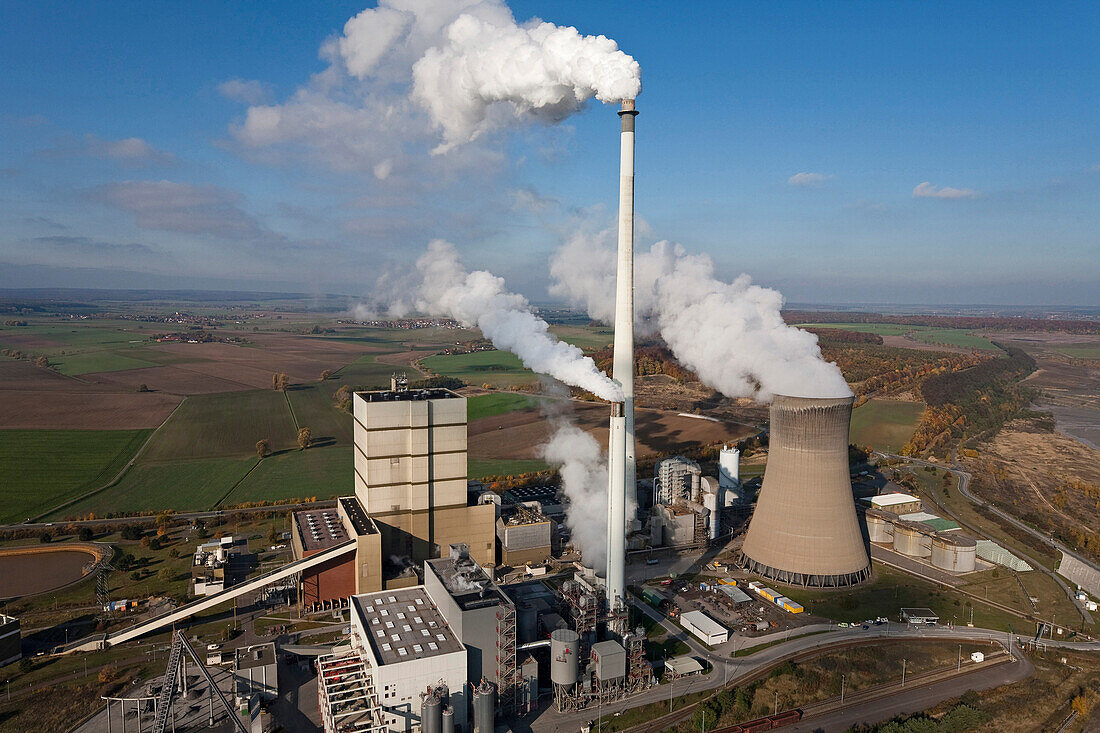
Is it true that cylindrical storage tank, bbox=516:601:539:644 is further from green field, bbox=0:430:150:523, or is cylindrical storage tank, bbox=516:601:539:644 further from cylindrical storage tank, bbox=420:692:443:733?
green field, bbox=0:430:150:523

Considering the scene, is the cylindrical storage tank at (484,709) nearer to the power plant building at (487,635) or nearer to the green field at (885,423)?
the power plant building at (487,635)

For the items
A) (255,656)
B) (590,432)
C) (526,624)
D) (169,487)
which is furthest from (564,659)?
(590,432)

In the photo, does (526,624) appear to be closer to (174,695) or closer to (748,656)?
(748,656)

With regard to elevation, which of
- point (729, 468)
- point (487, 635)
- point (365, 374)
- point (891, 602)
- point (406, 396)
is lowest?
point (891, 602)

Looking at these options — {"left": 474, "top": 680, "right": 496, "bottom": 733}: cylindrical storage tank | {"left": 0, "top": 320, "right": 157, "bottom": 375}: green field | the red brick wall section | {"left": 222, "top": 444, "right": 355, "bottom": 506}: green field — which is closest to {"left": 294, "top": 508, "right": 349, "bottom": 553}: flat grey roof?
the red brick wall section

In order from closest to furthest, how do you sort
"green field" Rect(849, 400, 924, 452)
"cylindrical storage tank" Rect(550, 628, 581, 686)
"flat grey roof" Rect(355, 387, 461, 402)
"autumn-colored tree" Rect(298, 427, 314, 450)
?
"cylindrical storage tank" Rect(550, 628, 581, 686), "flat grey roof" Rect(355, 387, 461, 402), "autumn-colored tree" Rect(298, 427, 314, 450), "green field" Rect(849, 400, 924, 452)

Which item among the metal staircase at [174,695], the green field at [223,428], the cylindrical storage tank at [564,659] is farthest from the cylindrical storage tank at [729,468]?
the green field at [223,428]
